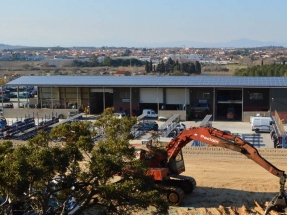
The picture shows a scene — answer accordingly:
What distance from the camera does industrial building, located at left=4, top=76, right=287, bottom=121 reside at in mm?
39750

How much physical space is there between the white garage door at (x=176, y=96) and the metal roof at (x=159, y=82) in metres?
0.79

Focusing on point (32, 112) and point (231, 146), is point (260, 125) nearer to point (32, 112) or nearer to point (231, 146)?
point (231, 146)

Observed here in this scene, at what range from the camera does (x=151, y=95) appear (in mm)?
42250

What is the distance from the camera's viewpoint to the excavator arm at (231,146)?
50.3 ft

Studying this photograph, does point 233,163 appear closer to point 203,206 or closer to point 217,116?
point 203,206

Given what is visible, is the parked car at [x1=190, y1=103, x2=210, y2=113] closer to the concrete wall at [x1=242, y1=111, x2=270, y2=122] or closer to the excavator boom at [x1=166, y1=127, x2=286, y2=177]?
the concrete wall at [x1=242, y1=111, x2=270, y2=122]

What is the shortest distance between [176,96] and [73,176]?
30.5 metres

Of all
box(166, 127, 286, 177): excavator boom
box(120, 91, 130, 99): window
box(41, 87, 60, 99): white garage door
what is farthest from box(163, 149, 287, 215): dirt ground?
box(41, 87, 60, 99): white garage door

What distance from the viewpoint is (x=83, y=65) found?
14562cm

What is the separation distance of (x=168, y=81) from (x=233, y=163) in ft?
60.0

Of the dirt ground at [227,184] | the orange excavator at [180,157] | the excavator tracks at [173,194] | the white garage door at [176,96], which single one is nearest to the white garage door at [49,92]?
the white garage door at [176,96]

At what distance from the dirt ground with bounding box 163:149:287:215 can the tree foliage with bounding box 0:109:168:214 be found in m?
5.32

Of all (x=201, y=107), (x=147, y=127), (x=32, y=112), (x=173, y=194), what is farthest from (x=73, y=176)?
(x=32, y=112)

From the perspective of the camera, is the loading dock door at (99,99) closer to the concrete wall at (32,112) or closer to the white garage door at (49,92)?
the concrete wall at (32,112)
